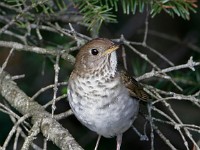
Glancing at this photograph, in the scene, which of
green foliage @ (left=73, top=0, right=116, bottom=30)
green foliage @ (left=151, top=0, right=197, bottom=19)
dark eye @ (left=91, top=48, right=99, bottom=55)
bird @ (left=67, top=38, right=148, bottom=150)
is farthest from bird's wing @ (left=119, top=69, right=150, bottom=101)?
green foliage @ (left=151, top=0, right=197, bottom=19)

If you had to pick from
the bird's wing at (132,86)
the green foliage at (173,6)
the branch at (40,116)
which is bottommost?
the bird's wing at (132,86)

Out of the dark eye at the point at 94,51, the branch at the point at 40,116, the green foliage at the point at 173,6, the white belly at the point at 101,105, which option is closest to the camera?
the branch at the point at 40,116

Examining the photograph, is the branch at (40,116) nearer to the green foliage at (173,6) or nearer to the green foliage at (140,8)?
the green foliage at (140,8)

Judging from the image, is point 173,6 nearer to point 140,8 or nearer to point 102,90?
point 140,8

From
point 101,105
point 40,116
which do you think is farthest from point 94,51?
point 40,116

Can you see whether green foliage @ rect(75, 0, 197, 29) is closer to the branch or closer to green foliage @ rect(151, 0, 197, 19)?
green foliage @ rect(151, 0, 197, 19)

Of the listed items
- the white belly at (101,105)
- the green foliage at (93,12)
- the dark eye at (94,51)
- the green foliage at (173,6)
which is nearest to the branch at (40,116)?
the white belly at (101,105)
